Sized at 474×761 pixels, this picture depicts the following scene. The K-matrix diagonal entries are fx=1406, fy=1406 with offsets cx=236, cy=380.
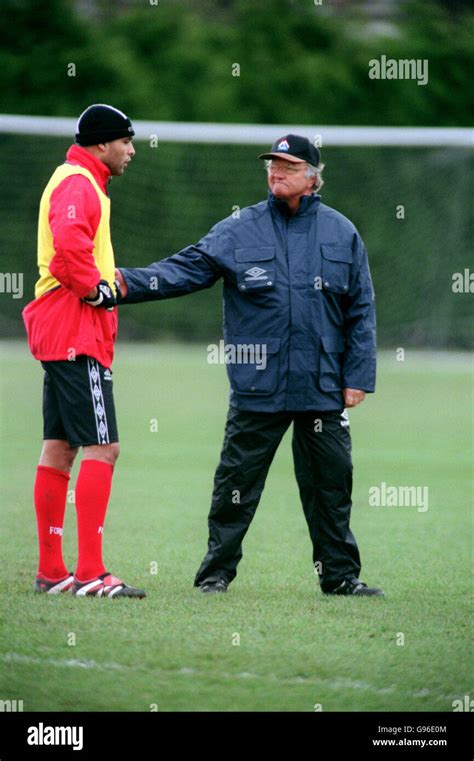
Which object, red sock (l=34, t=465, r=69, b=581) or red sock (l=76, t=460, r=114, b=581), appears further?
red sock (l=34, t=465, r=69, b=581)

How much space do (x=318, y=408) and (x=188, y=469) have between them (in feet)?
16.3

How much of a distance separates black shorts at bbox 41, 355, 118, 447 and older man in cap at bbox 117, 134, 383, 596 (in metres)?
0.45

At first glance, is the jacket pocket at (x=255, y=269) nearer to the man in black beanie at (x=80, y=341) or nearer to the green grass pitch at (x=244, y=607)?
the man in black beanie at (x=80, y=341)

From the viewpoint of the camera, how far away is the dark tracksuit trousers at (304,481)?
270 inches

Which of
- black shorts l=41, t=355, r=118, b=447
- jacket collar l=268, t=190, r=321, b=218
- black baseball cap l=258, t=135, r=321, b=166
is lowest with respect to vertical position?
black shorts l=41, t=355, r=118, b=447

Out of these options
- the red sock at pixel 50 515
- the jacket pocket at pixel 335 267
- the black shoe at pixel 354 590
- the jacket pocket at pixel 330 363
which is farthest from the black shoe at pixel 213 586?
the jacket pocket at pixel 335 267

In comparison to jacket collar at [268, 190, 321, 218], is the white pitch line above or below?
below

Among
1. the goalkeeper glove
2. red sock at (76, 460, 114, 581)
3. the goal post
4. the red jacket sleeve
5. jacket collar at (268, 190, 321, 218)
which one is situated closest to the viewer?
the red jacket sleeve

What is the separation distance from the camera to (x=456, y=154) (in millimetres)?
22000

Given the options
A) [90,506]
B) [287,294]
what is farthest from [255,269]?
[90,506]

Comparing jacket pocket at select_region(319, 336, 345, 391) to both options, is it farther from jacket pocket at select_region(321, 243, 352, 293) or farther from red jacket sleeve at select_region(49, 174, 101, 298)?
red jacket sleeve at select_region(49, 174, 101, 298)

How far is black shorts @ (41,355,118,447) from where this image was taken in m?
6.47

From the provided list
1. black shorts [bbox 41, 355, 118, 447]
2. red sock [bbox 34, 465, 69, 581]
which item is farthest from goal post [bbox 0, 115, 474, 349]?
black shorts [bbox 41, 355, 118, 447]
